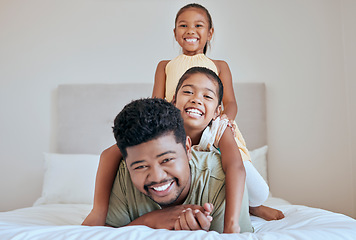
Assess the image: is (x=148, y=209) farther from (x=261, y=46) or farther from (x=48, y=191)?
(x=261, y=46)

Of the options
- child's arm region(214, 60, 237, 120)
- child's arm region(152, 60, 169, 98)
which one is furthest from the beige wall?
child's arm region(152, 60, 169, 98)

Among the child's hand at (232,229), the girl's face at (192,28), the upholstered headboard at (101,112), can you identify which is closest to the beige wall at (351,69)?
the upholstered headboard at (101,112)

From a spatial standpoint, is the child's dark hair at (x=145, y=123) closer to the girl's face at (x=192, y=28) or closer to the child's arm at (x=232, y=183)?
the child's arm at (x=232, y=183)

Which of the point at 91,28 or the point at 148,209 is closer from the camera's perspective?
the point at 148,209

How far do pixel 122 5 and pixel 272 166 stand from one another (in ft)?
6.49

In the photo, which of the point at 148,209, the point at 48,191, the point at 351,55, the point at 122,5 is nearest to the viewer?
the point at 148,209

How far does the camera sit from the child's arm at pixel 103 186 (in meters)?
1.31

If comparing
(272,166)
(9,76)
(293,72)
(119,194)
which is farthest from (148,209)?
(9,76)

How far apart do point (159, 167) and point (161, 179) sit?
1.5 inches

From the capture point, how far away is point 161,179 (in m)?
1.15

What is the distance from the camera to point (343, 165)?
3.10m

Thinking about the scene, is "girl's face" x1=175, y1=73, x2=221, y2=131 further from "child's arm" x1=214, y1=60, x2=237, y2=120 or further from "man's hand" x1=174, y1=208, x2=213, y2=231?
"man's hand" x1=174, y1=208, x2=213, y2=231

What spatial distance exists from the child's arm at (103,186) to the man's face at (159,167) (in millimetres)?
225

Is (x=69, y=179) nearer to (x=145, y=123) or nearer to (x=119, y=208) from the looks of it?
(x=119, y=208)
